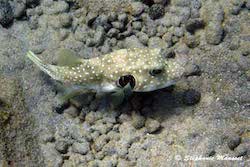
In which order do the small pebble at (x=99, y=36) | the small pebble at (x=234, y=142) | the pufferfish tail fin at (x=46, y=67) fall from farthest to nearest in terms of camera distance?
the small pebble at (x=99, y=36), the pufferfish tail fin at (x=46, y=67), the small pebble at (x=234, y=142)

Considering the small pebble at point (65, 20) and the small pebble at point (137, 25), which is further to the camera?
the small pebble at point (65, 20)

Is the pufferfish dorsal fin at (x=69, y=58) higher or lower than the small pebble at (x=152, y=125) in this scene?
higher

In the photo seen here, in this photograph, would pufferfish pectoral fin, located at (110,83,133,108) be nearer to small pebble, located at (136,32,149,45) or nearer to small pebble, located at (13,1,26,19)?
small pebble, located at (136,32,149,45)

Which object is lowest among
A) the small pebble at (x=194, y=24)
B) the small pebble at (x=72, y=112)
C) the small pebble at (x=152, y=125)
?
the small pebble at (x=72, y=112)

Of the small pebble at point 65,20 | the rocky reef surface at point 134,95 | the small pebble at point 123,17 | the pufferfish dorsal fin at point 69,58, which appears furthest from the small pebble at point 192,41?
the small pebble at point 65,20

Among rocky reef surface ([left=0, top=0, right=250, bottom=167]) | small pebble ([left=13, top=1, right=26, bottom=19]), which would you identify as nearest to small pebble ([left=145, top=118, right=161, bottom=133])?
rocky reef surface ([left=0, top=0, right=250, bottom=167])

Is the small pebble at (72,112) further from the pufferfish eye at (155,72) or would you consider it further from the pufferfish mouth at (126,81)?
the pufferfish eye at (155,72)

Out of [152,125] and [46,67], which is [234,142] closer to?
[152,125]

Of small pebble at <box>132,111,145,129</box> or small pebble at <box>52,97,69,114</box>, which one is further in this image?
small pebble at <box>52,97,69,114</box>
